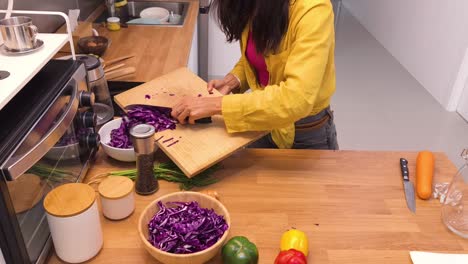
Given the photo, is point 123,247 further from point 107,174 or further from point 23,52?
point 23,52

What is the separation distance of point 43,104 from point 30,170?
143 millimetres

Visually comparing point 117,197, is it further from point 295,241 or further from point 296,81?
point 296,81

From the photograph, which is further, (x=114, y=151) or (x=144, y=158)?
(x=114, y=151)

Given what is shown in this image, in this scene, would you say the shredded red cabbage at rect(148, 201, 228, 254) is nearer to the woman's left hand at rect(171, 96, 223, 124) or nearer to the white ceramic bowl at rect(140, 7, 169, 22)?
the woman's left hand at rect(171, 96, 223, 124)

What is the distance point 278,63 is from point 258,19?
15 centimetres

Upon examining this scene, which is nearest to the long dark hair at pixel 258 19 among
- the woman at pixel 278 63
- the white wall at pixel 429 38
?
the woman at pixel 278 63

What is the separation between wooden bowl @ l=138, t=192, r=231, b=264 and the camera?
0.81 meters

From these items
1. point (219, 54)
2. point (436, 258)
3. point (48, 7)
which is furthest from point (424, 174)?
point (219, 54)

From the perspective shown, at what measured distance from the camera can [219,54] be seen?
332 centimetres

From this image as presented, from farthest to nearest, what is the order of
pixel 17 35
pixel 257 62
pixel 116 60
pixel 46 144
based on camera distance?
Answer: pixel 116 60
pixel 257 62
pixel 17 35
pixel 46 144

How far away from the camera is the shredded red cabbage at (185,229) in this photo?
86 centimetres

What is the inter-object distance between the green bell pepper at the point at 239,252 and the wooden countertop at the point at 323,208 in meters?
0.06

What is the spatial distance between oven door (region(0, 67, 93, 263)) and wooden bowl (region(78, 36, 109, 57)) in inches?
32.4

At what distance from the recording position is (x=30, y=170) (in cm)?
78
